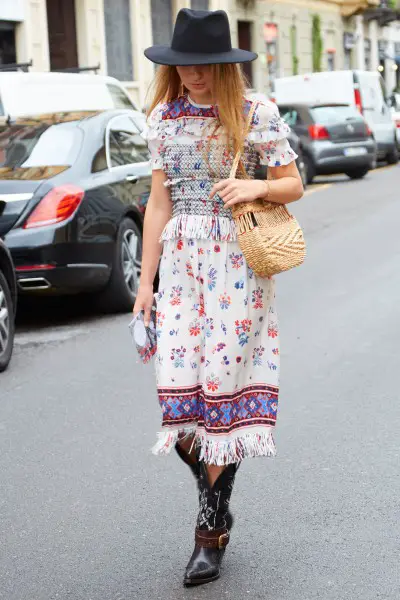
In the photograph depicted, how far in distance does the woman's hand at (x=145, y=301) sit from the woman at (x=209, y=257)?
0.32ft

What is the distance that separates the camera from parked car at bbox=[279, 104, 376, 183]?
76.2ft

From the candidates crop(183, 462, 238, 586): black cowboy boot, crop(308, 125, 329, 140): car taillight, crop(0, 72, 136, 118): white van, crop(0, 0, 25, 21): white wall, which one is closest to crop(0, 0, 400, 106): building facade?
crop(0, 0, 25, 21): white wall

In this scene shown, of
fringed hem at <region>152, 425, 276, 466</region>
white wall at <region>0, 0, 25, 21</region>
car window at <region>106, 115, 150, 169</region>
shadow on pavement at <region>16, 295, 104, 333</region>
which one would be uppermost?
white wall at <region>0, 0, 25, 21</region>

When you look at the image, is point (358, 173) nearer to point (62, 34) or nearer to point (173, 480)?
point (62, 34)

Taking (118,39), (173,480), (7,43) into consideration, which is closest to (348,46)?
(118,39)

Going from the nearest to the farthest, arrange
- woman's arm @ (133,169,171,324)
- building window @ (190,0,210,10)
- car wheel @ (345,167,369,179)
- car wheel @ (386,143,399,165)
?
1. woman's arm @ (133,169,171,324)
2. car wheel @ (345,167,369,179)
3. car wheel @ (386,143,399,165)
4. building window @ (190,0,210,10)

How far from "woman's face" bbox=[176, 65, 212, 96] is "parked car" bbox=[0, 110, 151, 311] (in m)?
4.92

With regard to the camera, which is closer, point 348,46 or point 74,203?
point 74,203

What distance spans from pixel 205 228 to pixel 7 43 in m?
23.8

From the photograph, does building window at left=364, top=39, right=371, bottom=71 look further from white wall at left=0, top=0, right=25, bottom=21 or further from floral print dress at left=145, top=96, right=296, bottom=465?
floral print dress at left=145, top=96, right=296, bottom=465

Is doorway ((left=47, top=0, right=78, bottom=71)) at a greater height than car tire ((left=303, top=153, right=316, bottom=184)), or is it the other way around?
doorway ((left=47, top=0, right=78, bottom=71))

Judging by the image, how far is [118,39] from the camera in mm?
31562

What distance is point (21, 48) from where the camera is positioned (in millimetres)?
27047

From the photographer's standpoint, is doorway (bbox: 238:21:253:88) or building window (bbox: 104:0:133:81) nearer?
building window (bbox: 104:0:133:81)
